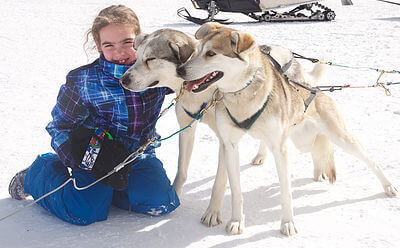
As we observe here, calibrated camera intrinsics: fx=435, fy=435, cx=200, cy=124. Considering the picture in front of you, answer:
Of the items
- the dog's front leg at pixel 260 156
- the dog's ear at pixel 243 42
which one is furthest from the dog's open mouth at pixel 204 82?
the dog's front leg at pixel 260 156

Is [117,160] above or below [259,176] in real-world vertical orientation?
above

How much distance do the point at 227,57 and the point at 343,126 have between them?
0.87m

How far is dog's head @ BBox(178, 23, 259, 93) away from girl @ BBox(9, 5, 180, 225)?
43 cm

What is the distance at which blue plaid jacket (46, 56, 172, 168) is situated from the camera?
2.03 meters

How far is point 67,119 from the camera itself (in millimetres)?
2080

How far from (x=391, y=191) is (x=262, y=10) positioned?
8.19 meters

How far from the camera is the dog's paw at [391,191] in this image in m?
2.22

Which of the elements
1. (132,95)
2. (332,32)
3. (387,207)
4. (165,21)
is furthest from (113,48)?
(165,21)

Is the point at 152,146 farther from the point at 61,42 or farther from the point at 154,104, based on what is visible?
the point at 61,42

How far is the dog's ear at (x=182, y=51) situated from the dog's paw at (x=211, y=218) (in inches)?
28.1

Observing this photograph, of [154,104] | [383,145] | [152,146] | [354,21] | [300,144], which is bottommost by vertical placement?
[354,21]

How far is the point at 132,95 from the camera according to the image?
2072 millimetres

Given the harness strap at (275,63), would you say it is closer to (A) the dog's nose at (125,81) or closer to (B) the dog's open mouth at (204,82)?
(B) the dog's open mouth at (204,82)

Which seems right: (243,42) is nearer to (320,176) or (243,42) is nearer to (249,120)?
(249,120)
